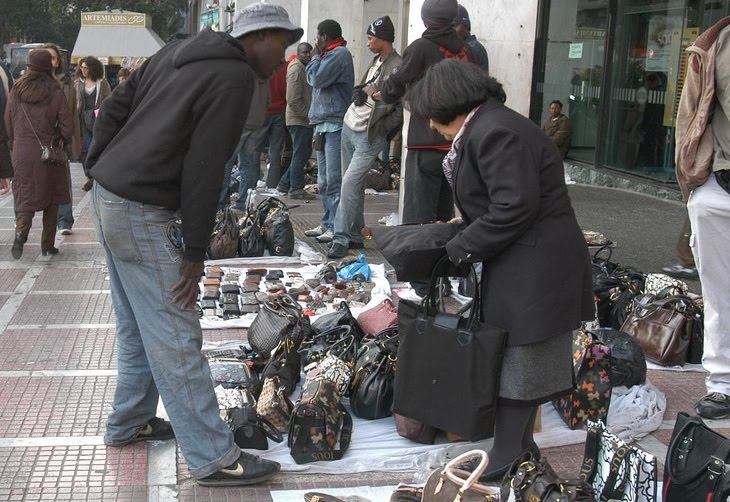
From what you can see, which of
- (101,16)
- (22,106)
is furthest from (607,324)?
(101,16)

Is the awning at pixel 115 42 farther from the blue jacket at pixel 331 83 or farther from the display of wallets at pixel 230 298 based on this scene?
the display of wallets at pixel 230 298

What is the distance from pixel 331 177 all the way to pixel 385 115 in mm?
1268

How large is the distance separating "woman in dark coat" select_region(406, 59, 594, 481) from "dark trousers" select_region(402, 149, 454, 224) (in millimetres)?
2943

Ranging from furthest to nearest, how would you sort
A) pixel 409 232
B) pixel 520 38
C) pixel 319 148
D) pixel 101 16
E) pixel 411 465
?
pixel 101 16 < pixel 319 148 < pixel 520 38 < pixel 411 465 < pixel 409 232

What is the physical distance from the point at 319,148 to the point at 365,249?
5.17 ft

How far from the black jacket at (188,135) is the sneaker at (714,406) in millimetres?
2740

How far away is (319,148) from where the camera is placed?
10117 mm

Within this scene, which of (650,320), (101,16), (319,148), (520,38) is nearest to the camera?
(650,320)

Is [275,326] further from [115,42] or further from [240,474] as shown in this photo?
[115,42]

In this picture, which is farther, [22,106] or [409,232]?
[22,106]

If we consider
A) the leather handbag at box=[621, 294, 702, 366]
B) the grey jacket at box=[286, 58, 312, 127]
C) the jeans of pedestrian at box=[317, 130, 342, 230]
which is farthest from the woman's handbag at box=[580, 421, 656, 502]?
the grey jacket at box=[286, 58, 312, 127]

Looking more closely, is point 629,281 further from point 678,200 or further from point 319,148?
point 678,200

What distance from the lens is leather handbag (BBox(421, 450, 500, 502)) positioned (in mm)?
3254

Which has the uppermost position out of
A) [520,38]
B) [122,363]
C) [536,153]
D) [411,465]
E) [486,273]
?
[520,38]
